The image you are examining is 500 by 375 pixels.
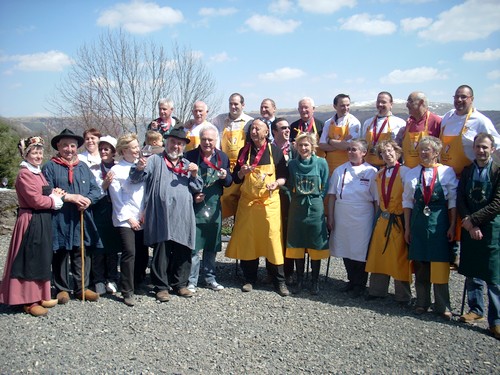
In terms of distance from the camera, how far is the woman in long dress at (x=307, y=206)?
5746 mm

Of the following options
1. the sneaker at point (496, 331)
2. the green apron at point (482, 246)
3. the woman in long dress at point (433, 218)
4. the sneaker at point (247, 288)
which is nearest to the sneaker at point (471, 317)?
the woman in long dress at point (433, 218)

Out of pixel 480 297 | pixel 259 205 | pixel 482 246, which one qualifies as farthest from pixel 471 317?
pixel 259 205

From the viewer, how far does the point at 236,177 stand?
19.3 feet

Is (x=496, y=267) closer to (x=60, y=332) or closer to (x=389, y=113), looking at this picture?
(x=389, y=113)

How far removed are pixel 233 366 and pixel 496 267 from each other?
301 centimetres

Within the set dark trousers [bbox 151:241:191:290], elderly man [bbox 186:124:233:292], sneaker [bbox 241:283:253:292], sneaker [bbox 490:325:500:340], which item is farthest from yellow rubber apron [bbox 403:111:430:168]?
dark trousers [bbox 151:241:191:290]

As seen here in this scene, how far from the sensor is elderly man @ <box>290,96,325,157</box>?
6844mm

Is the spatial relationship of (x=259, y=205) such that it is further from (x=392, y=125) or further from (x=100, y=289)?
(x=392, y=125)

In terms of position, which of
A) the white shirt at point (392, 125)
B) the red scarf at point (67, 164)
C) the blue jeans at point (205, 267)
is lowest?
the blue jeans at point (205, 267)

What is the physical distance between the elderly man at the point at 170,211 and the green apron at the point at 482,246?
3.16m

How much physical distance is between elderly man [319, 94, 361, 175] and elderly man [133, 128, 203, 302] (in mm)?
2299

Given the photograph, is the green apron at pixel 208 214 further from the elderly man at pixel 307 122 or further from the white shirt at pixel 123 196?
the elderly man at pixel 307 122

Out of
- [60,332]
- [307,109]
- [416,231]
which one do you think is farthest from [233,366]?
[307,109]

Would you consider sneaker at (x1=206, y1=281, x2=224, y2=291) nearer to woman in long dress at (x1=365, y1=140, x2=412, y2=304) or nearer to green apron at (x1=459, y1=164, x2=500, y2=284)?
woman in long dress at (x1=365, y1=140, x2=412, y2=304)
